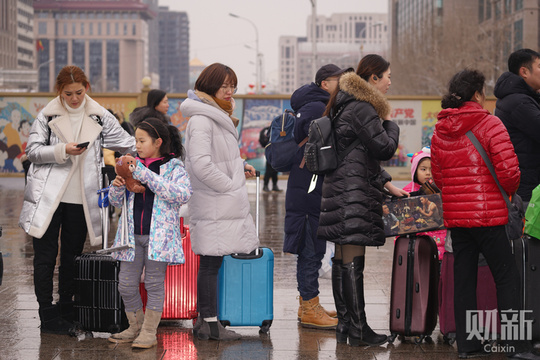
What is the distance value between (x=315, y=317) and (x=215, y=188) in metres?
1.31

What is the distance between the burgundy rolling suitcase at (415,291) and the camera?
528 cm

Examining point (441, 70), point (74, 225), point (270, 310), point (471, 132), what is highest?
point (441, 70)

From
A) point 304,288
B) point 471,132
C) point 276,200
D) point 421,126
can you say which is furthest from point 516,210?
point 421,126

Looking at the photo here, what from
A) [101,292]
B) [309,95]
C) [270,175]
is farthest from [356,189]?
[270,175]

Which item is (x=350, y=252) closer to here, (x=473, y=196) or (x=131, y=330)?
(x=473, y=196)

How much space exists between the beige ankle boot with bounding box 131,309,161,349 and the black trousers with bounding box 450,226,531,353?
6.69 feet

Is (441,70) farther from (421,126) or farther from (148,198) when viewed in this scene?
(148,198)

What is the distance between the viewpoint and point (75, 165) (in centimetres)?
573

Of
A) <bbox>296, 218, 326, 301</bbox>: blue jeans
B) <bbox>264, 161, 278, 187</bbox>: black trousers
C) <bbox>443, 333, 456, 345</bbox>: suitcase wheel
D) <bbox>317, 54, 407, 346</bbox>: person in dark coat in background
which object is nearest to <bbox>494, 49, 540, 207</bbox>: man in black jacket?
<bbox>317, 54, 407, 346</bbox>: person in dark coat in background

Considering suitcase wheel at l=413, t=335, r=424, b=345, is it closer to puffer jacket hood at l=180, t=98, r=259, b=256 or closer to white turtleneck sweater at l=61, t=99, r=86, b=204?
puffer jacket hood at l=180, t=98, r=259, b=256

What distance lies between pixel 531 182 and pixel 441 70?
4717 centimetres

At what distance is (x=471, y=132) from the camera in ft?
16.1

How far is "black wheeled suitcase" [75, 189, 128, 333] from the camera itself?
5.52 meters

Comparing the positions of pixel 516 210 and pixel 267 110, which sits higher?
pixel 267 110
